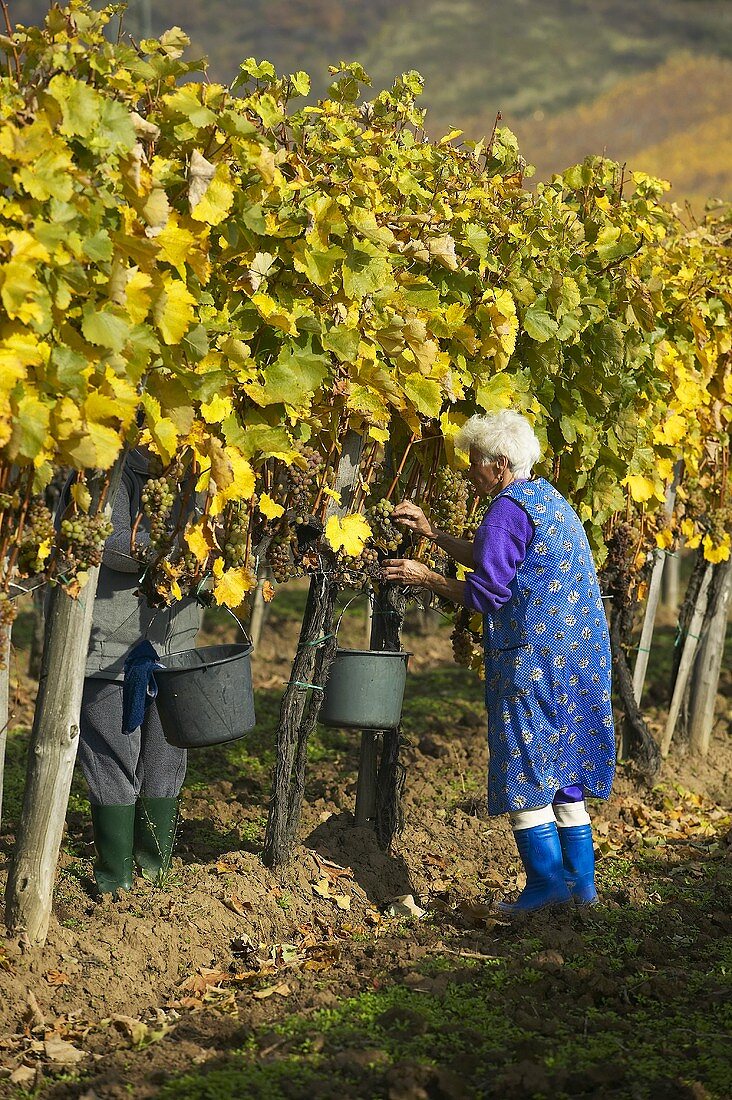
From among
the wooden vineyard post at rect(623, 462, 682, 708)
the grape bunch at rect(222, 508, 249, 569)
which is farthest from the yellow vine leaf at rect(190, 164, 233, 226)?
the wooden vineyard post at rect(623, 462, 682, 708)

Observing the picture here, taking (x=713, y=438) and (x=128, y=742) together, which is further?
(x=713, y=438)

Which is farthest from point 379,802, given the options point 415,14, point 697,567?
point 415,14

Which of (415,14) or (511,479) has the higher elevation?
(415,14)

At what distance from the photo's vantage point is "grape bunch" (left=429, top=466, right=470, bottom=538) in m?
4.65

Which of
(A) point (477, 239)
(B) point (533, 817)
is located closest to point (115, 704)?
(B) point (533, 817)

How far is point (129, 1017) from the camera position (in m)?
3.39

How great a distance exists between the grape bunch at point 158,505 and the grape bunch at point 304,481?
1.41 ft

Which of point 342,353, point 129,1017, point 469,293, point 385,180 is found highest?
point 385,180

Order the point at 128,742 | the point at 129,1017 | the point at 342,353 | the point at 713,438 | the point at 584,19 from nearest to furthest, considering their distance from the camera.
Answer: the point at 129,1017, the point at 342,353, the point at 128,742, the point at 713,438, the point at 584,19

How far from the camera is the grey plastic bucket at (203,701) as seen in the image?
388 cm

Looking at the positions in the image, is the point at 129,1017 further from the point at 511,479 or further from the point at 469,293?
the point at 469,293

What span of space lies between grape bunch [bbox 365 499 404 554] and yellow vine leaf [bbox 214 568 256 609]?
56 centimetres

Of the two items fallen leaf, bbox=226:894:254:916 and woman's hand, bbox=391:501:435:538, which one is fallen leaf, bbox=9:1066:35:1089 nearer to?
fallen leaf, bbox=226:894:254:916

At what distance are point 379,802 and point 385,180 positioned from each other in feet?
7.59
